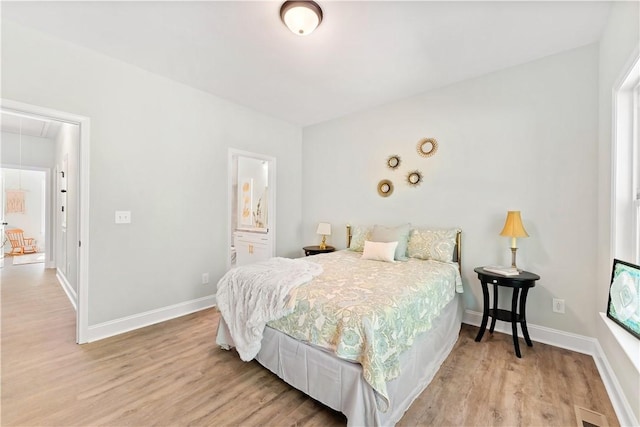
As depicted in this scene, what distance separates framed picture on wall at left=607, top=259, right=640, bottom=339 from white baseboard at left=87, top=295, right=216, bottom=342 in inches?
148

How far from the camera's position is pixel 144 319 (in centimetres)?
283

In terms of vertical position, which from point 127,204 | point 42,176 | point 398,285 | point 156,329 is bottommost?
point 156,329

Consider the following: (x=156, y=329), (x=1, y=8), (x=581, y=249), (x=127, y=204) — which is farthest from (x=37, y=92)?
(x=581, y=249)

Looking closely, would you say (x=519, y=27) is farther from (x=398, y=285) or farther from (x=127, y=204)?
(x=127, y=204)

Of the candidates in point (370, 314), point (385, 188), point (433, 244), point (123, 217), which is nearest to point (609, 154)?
point (433, 244)

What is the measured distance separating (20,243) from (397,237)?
8520mm

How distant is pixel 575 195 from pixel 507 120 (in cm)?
95

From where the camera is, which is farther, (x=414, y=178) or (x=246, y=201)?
(x=246, y=201)

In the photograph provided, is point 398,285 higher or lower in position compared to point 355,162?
lower

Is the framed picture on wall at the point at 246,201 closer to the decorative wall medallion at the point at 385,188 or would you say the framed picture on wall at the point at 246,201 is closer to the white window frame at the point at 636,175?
the decorative wall medallion at the point at 385,188

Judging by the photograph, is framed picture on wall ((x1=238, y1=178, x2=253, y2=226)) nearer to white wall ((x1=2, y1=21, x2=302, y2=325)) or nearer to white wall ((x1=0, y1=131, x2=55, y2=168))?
white wall ((x1=2, y1=21, x2=302, y2=325))

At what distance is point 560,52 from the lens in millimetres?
2455

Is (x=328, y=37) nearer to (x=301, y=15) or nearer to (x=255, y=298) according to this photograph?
(x=301, y=15)

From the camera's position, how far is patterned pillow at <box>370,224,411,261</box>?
119 inches
